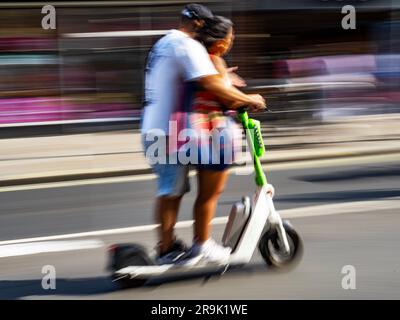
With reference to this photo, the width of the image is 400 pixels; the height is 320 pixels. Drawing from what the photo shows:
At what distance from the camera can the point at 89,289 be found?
497 cm

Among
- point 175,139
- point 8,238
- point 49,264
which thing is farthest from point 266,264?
point 8,238

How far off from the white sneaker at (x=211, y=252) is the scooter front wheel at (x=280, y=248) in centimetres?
34

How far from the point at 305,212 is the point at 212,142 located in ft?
8.81

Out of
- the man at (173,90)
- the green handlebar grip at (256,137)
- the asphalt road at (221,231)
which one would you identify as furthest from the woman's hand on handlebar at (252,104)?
the asphalt road at (221,231)

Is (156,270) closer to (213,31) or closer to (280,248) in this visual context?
(280,248)

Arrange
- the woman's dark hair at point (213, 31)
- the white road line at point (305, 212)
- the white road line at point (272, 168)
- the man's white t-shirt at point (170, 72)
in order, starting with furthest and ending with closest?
the white road line at point (272, 168) < the white road line at point (305, 212) < the woman's dark hair at point (213, 31) < the man's white t-shirt at point (170, 72)

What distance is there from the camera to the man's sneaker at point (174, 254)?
485 cm

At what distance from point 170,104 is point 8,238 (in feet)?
8.34

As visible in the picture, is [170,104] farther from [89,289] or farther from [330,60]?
[330,60]

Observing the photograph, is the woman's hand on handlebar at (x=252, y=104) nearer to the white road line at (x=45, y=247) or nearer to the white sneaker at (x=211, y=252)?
the white sneaker at (x=211, y=252)

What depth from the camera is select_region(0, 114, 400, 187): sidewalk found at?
10391mm

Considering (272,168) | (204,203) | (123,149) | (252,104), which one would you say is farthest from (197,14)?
(123,149)
